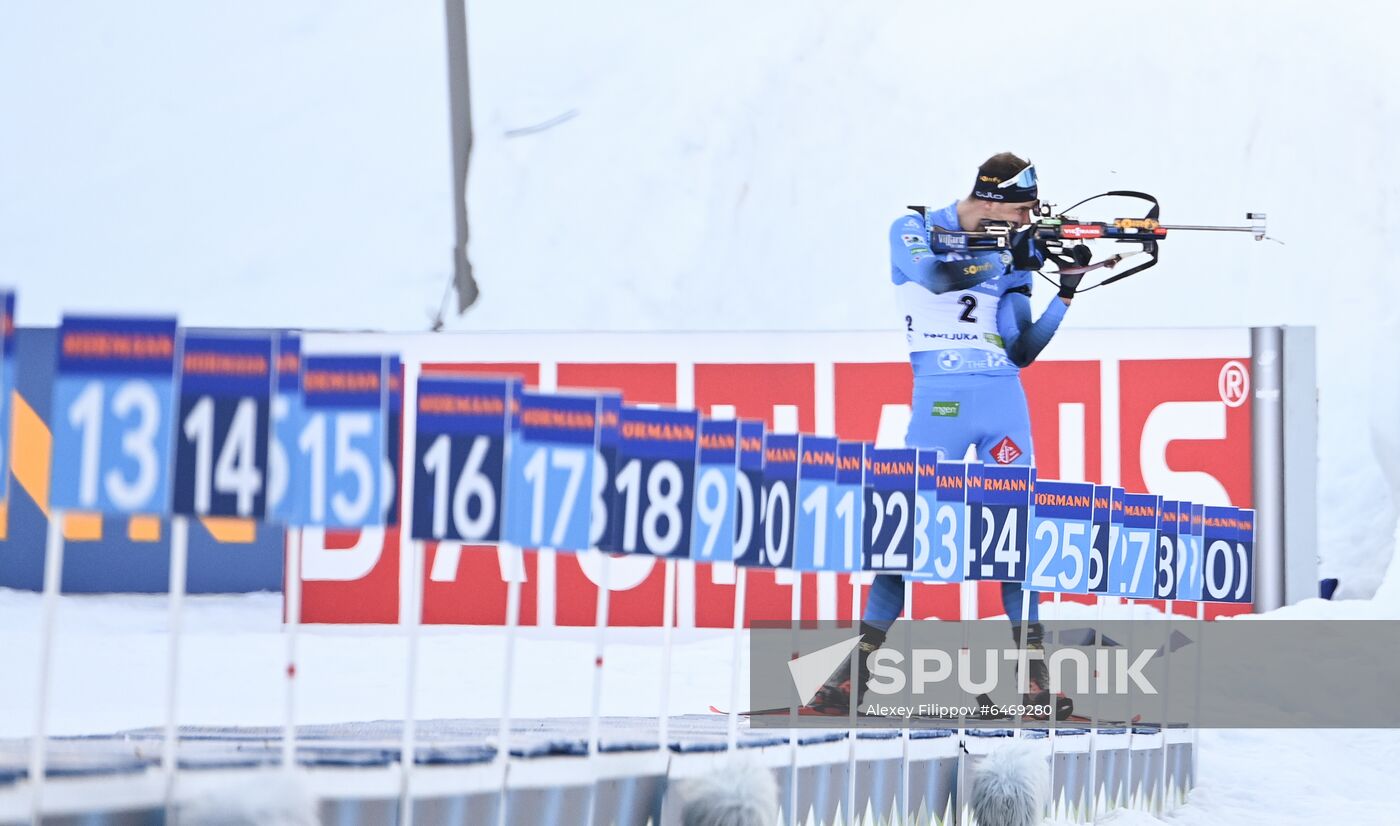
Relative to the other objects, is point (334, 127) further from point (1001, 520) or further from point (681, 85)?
point (1001, 520)

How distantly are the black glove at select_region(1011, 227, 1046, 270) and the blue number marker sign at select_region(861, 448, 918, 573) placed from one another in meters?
1.07

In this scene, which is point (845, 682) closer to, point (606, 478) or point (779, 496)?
point (779, 496)

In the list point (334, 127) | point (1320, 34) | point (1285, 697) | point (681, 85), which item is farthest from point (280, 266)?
point (1285, 697)

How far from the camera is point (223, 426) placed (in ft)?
12.7

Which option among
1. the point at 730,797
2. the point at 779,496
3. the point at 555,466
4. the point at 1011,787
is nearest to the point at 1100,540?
the point at 1011,787

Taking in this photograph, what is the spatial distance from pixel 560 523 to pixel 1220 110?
15542 mm

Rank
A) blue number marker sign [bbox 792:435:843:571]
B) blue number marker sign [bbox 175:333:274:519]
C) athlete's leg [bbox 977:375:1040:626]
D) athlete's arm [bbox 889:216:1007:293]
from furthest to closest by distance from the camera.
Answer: athlete's leg [bbox 977:375:1040:626] < athlete's arm [bbox 889:216:1007:293] < blue number marker sign [bbox 792:435:843:571] < blue number marker sign [bbox 175:333:274:519]

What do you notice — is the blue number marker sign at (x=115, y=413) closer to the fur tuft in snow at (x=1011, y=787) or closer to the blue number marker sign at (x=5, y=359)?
the blue number marker sign at (x=5, y=359)

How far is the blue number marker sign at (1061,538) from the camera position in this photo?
23.3 ft

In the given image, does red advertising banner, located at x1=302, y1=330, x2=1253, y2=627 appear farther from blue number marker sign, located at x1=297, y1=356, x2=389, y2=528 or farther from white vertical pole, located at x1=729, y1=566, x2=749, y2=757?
blue number marker sign, located at x1=297, y1=356, x2=389, y2=528

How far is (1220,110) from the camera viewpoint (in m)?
18.8

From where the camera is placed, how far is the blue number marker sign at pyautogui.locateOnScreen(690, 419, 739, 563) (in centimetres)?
523

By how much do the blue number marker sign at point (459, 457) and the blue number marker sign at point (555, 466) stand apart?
0.83ft

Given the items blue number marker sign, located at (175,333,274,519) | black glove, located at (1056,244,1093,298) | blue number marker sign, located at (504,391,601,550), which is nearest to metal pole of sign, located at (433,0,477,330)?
black glove, located at (1056,244,1093,298)
